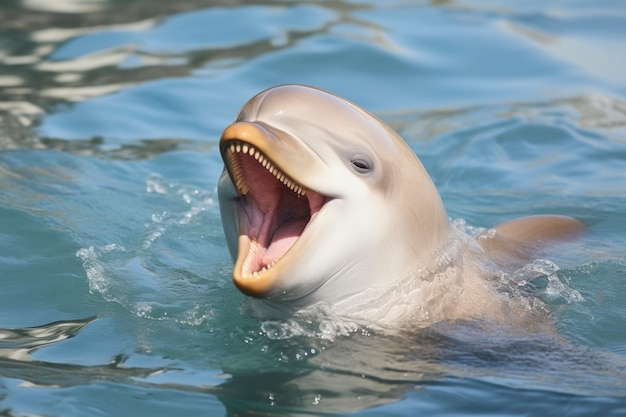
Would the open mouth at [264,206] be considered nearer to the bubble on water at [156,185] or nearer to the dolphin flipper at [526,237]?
the dolphin flipper at [526,237]

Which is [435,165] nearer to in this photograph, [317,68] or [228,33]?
[317,68]

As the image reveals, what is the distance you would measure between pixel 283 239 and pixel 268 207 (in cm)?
19

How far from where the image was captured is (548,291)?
20.7ft

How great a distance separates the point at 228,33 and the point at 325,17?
1412 millimetres

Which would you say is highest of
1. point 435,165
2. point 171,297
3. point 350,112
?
point 350,112

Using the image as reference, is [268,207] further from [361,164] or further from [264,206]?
[361,164]

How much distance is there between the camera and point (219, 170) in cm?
956

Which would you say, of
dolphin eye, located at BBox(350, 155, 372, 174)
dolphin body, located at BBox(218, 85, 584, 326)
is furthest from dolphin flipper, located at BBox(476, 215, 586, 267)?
dolphin eye, located at BBox(350, 155, 372, 174)

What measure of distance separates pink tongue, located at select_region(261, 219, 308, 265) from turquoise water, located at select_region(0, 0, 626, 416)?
0.46 m

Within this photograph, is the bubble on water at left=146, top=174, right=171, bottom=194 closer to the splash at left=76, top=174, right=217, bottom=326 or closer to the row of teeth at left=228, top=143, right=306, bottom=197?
the splash at left=76, top=174, right=217, bottom=326

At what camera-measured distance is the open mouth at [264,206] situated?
15.9 feet

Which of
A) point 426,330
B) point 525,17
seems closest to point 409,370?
point 426,330

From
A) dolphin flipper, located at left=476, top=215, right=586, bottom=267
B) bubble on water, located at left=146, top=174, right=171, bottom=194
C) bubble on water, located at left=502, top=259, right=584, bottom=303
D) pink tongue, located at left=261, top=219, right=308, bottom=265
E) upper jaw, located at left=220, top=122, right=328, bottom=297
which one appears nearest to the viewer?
upper jaw, located at left=220, top=122, right=328, bottom=297

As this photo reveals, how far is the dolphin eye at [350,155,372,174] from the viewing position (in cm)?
513
